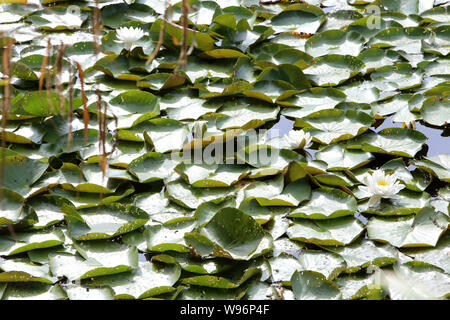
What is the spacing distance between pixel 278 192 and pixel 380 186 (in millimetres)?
358

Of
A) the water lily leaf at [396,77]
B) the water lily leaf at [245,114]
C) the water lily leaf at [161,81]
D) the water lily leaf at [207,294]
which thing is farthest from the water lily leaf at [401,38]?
the water lily leaf at [207,294]

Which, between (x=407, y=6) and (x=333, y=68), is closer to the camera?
(x=333, y=68)

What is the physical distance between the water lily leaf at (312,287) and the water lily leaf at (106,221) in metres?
0.55

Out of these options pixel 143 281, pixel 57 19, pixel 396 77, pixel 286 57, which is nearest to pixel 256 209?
pixel 143 281

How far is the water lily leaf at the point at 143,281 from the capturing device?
165cm

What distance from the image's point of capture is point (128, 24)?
3.07 meters

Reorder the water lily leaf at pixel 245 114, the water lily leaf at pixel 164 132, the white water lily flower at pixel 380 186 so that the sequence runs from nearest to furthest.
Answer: the white water lily flower at pixel 380 186
the water lily leaf at pixel 164 132
the water lily leaf at pixel 245 114

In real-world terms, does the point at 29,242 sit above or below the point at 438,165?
below

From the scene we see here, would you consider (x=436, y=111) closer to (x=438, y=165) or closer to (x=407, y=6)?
(x=438, y=165)

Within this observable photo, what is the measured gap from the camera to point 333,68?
285cm

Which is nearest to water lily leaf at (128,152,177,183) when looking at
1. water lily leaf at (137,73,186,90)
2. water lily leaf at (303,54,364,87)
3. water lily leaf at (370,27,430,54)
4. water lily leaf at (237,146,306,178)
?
water lily leaf at (237,146,306,178)

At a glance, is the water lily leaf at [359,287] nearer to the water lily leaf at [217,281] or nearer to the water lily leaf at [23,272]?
the water lily leaf at [217,281]

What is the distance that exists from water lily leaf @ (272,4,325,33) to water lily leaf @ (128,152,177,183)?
4.36 ft

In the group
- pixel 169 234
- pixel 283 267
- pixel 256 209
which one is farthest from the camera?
pixel 256 209
